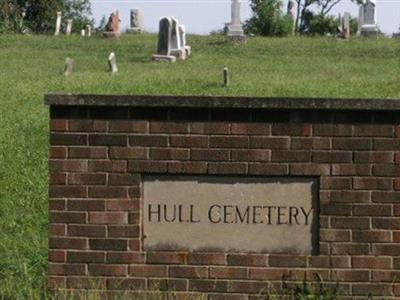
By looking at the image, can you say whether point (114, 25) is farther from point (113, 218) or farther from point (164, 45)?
point (113, 218)

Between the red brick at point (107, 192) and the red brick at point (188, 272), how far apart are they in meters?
0.55

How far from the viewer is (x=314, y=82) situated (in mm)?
22016

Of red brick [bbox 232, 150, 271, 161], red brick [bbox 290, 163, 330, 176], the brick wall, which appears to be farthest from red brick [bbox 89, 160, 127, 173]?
red brick [bbox 290, 163, 330, 176]

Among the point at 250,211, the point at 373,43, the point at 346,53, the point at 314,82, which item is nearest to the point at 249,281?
the point at 250,211

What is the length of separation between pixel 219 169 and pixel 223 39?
30.1 metres

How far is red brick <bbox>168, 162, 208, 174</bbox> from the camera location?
6.12 m

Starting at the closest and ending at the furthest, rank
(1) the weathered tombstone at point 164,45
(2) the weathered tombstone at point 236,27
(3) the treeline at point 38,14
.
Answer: (1) the weathered tombstone at point 164,45, (2) the weathered tombstone at point 236,27, (3) the treeline at point 38,14

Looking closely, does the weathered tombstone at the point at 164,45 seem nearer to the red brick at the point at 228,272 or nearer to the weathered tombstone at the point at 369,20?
the weathered tombstone at the point at 369,20

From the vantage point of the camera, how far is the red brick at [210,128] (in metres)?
6.11

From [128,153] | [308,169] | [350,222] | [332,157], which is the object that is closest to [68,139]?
[128,153]

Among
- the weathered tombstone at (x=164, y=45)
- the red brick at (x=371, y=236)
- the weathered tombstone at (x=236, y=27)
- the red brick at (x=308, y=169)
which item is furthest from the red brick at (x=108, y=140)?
the weathered tombstone at (x=236, y=27)

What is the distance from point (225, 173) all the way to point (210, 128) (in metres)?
0.29

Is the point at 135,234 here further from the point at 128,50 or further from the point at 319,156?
the point at 128,50

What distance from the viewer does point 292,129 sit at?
6.09 meters
